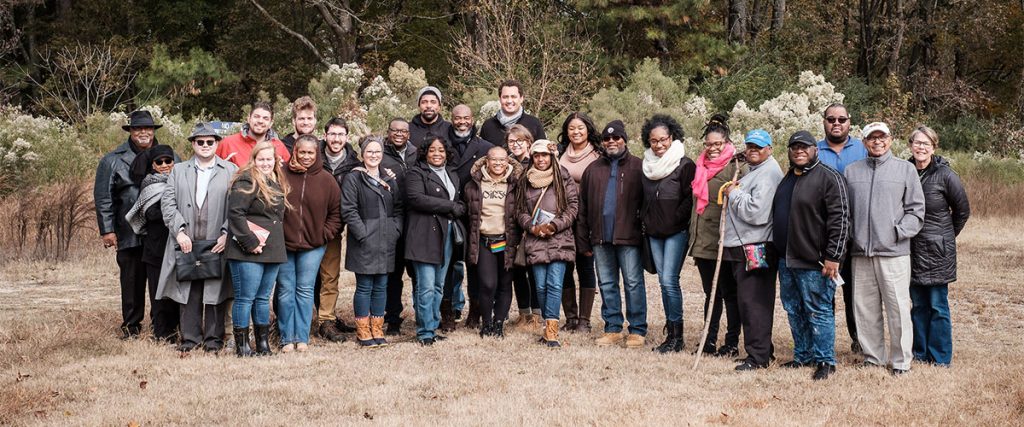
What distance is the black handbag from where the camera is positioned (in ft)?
26.4

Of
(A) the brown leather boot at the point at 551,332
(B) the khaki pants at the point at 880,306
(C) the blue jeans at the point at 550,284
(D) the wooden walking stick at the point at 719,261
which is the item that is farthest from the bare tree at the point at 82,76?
(B) the khaki pants at the point at 880,306

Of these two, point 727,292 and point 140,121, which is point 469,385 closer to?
point 727,292

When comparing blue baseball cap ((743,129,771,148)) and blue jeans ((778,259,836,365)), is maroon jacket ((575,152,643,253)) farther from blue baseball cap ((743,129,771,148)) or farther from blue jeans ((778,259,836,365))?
blue jeans ((778,259,836,365))

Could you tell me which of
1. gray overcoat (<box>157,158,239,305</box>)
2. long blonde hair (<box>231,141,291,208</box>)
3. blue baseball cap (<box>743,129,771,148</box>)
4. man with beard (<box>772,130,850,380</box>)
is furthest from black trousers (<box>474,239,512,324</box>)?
man with beard (<box>772,130,850,380</box>)

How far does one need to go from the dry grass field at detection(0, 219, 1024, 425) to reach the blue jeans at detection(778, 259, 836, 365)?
0.28m

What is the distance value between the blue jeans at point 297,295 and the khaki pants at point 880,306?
13.9 feet

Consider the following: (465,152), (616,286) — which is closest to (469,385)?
(616,286)

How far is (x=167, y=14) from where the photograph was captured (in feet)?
115

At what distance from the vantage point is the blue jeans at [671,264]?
827cm

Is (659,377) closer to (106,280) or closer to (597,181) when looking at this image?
(597,181)

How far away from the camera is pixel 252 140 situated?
28.3 ft

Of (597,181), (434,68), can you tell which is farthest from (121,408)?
(434,68)

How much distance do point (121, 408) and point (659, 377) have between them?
357 cm

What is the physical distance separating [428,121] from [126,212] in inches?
107
